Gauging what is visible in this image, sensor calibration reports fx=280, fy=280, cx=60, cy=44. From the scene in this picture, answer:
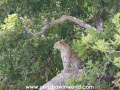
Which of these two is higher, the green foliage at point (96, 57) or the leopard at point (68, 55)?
the leopard at point (68, 55)

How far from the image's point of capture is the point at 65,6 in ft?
12.6

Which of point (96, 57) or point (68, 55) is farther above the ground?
point (68, 55)

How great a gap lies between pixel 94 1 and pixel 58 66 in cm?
114

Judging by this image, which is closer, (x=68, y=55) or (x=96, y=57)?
(x=96, y=57)

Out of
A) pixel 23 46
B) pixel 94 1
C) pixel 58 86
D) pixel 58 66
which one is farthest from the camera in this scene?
pixel 58 66

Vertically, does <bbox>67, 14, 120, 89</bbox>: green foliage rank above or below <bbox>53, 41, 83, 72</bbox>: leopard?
below

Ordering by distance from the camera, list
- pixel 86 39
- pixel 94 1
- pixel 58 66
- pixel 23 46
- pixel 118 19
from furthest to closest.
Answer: pixel 58 66
pixel 94 1
pixel 23 46
pixel 86 39
pixel 118 19

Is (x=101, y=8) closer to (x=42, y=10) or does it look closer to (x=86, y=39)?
(x=42, y=10)

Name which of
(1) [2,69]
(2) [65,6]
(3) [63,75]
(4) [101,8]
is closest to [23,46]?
(1) [2,69]

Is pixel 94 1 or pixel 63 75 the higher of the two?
pixel 94 1

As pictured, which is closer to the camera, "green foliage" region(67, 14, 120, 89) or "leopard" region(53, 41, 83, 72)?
"green foliage" region(67, 14, 120, 89)

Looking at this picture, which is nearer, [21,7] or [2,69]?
[2,69]

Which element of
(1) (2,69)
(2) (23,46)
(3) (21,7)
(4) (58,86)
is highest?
(3) (21,7)

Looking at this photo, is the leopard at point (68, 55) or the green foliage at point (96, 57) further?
the leopard at point (68, 55)
